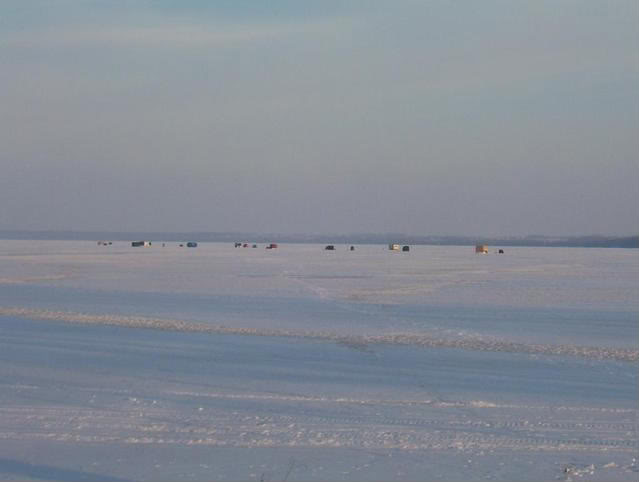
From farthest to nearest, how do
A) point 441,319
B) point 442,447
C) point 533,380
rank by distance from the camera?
point 441,319, point 533,380, point 442,447

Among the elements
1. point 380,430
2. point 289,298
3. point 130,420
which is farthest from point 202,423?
point 289,298

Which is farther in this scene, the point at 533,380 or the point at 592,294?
the point at 592,294

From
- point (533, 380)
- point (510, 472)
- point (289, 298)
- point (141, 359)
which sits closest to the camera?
point (510, 472)

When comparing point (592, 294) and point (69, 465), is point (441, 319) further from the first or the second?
point (69, 465)

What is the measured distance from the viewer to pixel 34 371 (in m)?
13.9

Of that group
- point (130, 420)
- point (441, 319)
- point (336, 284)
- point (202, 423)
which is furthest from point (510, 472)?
point (336, 284)

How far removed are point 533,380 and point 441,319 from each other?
8901mm

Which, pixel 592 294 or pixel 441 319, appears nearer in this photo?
pixel 441 319

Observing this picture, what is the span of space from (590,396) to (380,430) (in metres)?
3.70

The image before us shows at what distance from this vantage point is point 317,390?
1238 cm

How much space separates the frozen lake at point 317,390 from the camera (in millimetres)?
8477

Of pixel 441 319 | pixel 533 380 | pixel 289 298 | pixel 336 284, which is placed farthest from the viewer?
pixel 336 284

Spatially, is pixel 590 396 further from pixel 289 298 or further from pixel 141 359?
pixel 289 298

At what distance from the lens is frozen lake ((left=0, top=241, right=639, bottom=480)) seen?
8.48 meters
